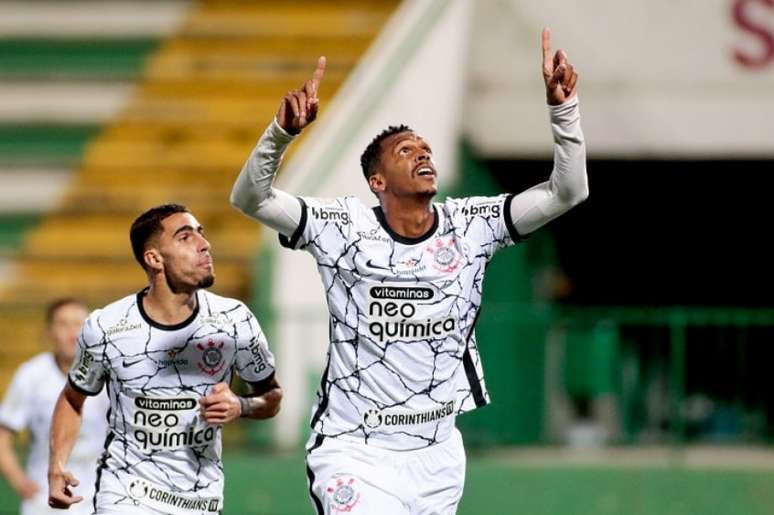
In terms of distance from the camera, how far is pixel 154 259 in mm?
7055

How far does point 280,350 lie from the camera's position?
12734 mm

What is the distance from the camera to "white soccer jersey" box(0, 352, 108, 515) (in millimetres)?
9227

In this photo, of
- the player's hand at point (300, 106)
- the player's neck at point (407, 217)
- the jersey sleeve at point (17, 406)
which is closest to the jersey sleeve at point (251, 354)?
the player's neck at point (407, 217)

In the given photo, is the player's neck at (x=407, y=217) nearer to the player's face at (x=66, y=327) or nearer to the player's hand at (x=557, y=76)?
the player's hand at (x=557, y=76)

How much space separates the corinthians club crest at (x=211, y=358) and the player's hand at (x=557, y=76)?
5.40 ft

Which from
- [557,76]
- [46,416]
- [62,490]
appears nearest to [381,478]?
[62,490]

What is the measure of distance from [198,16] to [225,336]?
1011cm

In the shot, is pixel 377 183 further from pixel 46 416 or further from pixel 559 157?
pixel 46 416

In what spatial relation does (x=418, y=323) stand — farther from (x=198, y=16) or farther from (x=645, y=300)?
(x=645, y=300)

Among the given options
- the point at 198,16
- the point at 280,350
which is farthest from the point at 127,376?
the point at 198,16

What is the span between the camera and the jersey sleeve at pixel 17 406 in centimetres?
979

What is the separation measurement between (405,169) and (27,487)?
347 centimetres

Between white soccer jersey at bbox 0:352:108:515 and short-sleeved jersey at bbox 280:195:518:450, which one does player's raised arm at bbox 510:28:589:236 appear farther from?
white soccer jersey at bbox 0:352:108:515

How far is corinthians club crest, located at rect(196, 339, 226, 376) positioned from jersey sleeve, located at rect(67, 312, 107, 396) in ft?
1.31
